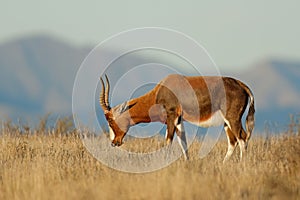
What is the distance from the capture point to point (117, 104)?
19.8 meters

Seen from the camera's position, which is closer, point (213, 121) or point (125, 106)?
point (213, 121)

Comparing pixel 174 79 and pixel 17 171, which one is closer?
pixel 17 171

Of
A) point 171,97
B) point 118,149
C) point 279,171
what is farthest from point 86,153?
point 279,171

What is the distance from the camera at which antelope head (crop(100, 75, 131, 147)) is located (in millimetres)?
19344

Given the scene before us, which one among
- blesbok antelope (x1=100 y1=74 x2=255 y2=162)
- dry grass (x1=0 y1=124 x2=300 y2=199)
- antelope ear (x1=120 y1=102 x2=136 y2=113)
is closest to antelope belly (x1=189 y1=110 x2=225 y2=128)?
blesbok antelope (x1=100 y1=74 x2=255 y2=162)

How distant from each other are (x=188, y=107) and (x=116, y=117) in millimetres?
1653

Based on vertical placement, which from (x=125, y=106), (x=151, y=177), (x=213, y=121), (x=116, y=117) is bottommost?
(x=151, y=177)

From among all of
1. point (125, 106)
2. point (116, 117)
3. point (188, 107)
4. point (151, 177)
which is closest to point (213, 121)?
point (188, 107)

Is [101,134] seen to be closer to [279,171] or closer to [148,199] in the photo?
[279,171]

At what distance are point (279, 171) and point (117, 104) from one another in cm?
577

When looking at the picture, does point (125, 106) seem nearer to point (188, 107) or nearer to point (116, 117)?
point (116, 117)

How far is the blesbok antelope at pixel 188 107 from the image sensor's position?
18.8 metres

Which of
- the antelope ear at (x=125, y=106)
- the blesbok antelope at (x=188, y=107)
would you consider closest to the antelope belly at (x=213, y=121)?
the blesbok antelope at (x=188, y=107)

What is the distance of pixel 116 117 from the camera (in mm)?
19359
